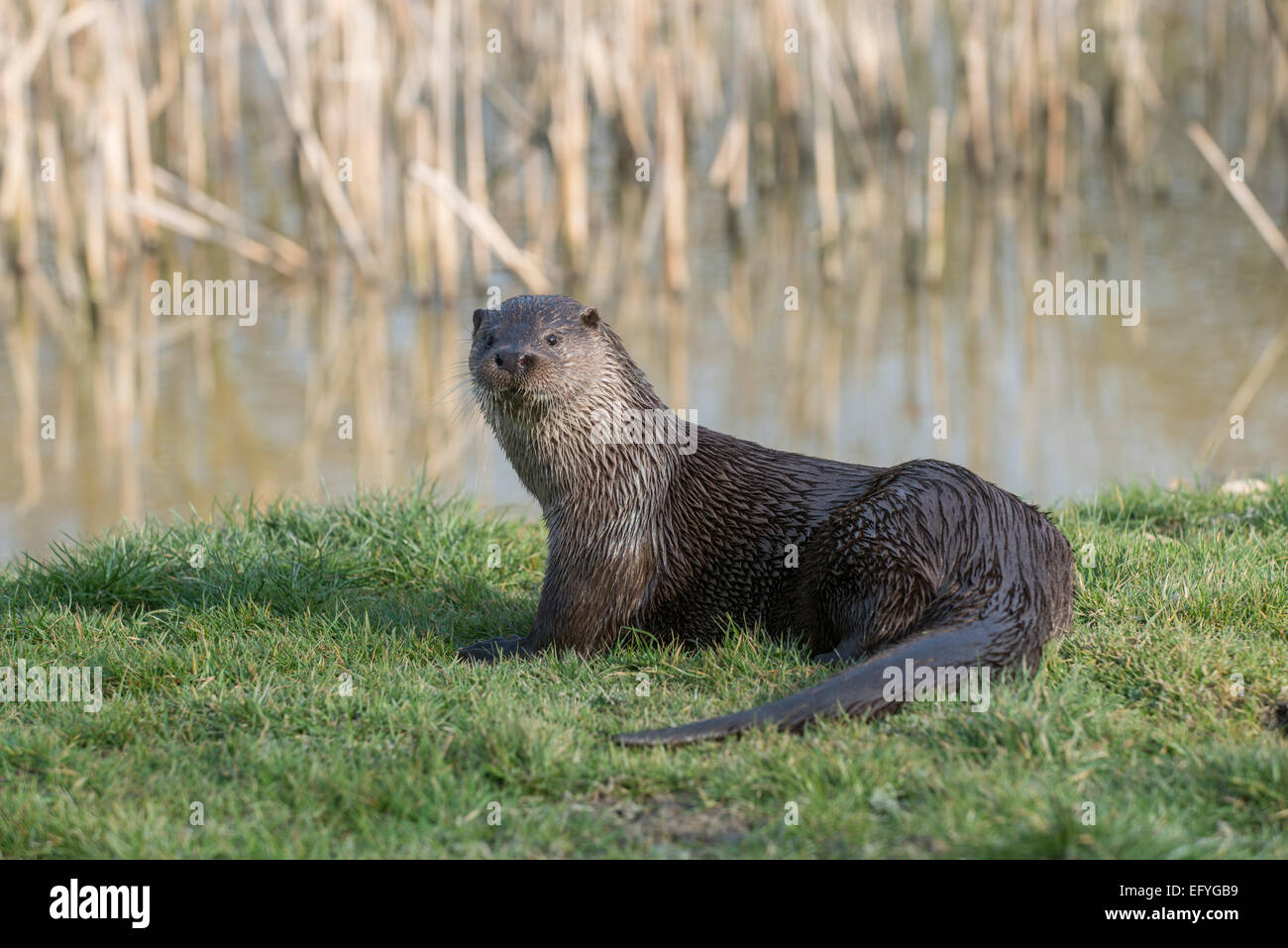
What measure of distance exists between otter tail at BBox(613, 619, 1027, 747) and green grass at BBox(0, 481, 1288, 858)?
44mm

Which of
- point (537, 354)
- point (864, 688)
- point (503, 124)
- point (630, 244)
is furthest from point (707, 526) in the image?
point (503, 124)

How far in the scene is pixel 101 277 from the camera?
966 centimetres

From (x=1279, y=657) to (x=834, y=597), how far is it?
1.09 m

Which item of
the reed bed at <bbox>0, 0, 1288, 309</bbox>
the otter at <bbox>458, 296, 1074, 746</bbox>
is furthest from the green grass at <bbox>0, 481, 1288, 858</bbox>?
the reed bed at <bbox>0, 0, 1288, 309</bbox>

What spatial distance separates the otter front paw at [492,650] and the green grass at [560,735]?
0.09 m

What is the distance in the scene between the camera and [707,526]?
4.14 metres

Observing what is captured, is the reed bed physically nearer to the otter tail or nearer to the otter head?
the otter head

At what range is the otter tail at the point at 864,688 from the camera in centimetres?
320

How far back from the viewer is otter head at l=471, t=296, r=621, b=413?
3988 millimetres

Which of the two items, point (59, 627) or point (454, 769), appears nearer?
point (454, 769)

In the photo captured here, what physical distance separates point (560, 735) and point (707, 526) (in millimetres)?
1098

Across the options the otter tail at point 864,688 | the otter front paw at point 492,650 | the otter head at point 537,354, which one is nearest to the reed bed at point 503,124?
the otter head at point 537,354
